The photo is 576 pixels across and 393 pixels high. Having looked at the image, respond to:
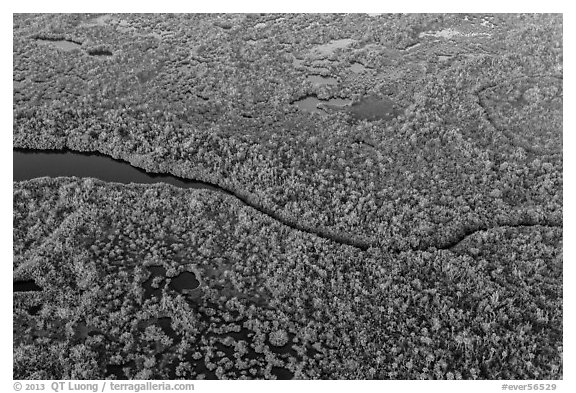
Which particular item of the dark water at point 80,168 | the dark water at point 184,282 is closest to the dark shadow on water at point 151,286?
the dark water at point 184,282

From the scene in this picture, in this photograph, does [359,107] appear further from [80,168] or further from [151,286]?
[151,286]

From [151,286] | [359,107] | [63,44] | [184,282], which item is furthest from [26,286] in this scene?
[63,44]

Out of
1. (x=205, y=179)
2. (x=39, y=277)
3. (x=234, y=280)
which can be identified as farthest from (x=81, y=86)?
(x=234, y=280)

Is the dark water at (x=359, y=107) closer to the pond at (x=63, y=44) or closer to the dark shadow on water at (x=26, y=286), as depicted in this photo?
the pond at (x=63, y=44)

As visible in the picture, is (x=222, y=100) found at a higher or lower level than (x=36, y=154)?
higher

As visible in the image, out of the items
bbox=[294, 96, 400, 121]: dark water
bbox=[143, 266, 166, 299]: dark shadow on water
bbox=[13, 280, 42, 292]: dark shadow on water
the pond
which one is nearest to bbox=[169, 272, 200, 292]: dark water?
bbox=[143, 266, 166, 299]: dark shadow on water

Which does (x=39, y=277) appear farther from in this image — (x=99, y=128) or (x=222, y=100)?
(x=222, y=100)
